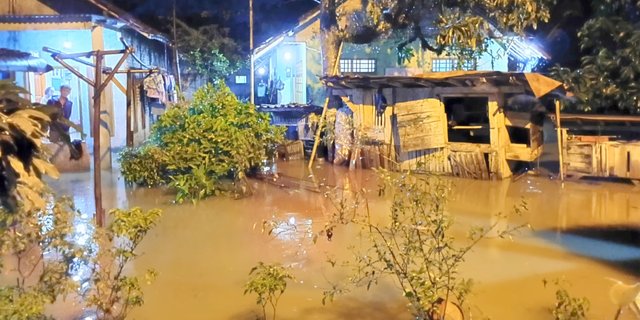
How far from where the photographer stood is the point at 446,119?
1541 cm

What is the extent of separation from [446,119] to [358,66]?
786cm

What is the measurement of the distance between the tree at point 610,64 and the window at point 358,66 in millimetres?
8673

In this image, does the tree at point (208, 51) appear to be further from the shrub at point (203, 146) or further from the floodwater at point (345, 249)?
the shrub at point (203, 146)

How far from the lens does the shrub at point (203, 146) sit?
40.3 feet

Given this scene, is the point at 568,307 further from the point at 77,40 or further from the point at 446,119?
the point at 77,40

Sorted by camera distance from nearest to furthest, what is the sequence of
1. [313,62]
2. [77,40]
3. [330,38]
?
[77,40] → [330,38] → [313,62]

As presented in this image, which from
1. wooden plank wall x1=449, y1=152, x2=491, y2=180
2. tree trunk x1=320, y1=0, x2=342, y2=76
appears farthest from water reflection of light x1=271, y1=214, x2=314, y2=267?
tree trunk x1=320, y1=0, x2=342, y2=76

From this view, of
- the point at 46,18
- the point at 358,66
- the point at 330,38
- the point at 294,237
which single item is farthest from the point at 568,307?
the point at 358,66

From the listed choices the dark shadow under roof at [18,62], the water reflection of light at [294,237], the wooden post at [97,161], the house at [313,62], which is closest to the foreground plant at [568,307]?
the water reflection of light at [294,237]

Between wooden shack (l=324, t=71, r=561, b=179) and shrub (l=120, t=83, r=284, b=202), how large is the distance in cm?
357

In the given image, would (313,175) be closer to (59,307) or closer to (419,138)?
(419,138)

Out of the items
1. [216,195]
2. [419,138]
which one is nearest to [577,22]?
[419,138]

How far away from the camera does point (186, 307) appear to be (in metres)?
6.69

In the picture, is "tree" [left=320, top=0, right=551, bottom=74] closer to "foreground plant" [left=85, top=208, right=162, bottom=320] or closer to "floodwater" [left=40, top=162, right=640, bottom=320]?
"floodwater" [left=40, top=162, right=640, bottom=320]
